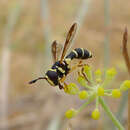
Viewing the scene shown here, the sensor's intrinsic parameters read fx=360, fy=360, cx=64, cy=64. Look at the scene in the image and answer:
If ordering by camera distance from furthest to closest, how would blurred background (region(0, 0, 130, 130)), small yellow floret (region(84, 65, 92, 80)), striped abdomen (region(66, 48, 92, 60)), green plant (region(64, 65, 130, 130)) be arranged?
blurred background (region(0, 0, 130, 130)) < striped abdomen (region(66, 48, 92, 60)) < small yellow floret (region(84, 65, 92, 80)) < green plant (region(64, 65, 130, 130))

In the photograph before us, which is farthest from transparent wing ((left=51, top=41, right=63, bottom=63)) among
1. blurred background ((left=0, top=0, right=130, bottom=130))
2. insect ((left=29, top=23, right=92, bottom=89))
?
blurred background ((left=0, top=0, right=130, bottom=130))

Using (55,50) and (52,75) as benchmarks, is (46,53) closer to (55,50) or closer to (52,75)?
(55,50)

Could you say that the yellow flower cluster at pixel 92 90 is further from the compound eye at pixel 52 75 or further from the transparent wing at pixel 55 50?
the transparent wing at pixel 55 50

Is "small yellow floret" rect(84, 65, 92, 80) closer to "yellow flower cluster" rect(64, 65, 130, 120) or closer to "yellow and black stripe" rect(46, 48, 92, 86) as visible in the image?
"yellow flower cluster" rect(64, 65, 130, 120)

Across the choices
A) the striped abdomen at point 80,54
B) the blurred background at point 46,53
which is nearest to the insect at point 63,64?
the striped abdomen at point 80,54

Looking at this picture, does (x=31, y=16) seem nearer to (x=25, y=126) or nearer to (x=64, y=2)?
(x=64, y=2)

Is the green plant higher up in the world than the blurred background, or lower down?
lower down

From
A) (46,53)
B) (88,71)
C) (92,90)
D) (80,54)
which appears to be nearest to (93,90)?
(92,90)

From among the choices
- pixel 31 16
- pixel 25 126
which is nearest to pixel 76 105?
pixel 25 126
